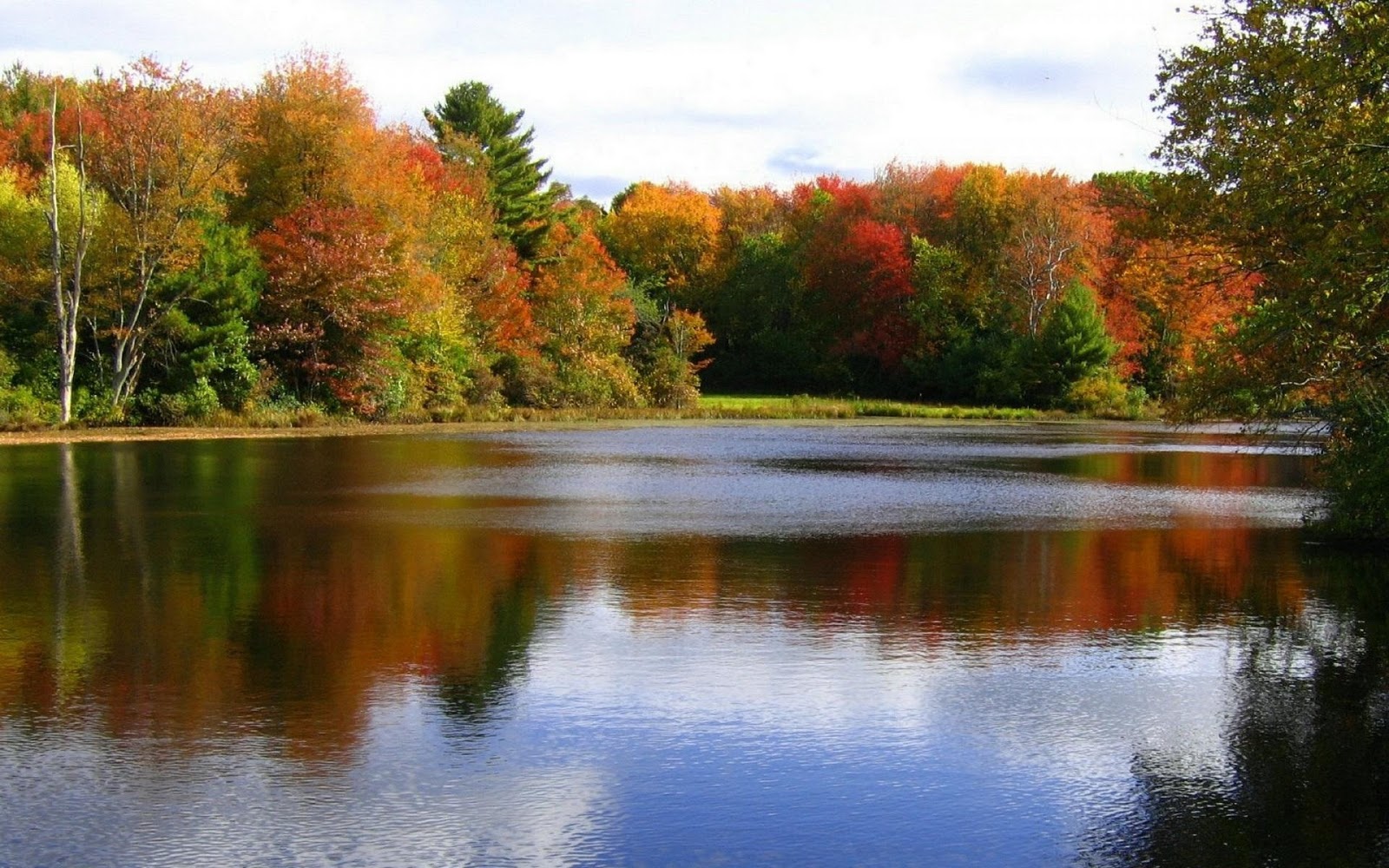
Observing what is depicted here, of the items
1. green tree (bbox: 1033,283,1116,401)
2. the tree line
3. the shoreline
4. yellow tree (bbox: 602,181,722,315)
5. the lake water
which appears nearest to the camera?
the lake water

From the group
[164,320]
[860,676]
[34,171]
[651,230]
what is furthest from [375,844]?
[651,230]

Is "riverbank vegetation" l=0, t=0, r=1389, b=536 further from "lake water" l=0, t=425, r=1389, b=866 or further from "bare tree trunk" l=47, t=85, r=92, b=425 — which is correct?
"lake water" l=0, t=425, r=1389, b=866

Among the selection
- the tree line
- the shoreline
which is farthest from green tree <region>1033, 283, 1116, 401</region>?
the shoreline

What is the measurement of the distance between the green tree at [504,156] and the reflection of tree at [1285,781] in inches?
2124

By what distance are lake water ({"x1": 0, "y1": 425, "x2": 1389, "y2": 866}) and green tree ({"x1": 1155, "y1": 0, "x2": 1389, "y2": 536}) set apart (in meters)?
1.93

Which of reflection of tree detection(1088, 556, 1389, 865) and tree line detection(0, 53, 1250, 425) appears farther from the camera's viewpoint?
tree line detection(0, 53, 1250, 425)

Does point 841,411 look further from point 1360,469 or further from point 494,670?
point 494,670

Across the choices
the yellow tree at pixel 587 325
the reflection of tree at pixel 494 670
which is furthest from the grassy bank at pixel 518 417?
the reflection of tree at pixel 494 670

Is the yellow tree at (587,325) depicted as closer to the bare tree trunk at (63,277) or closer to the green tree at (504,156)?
the green tree at (504,156)

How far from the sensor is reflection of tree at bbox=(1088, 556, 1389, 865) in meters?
6.05

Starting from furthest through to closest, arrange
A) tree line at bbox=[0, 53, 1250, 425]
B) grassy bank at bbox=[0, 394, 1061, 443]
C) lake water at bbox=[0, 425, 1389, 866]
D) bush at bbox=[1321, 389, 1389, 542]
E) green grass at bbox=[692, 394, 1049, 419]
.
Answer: green grass at bbox=[692, 394, 1049, 419], tree line at bbox=[0, 53, 1250, 425], grassy bank at bbox=[0, 394, 1061, 443], bush at bbox=[1321, 389, 1389, 542], lake water at bbox=[0, 425, 1389, 866]

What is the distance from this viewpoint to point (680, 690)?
881cm

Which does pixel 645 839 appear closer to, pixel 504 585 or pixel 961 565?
pixel 504 585

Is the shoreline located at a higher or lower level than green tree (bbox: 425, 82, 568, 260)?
lower
